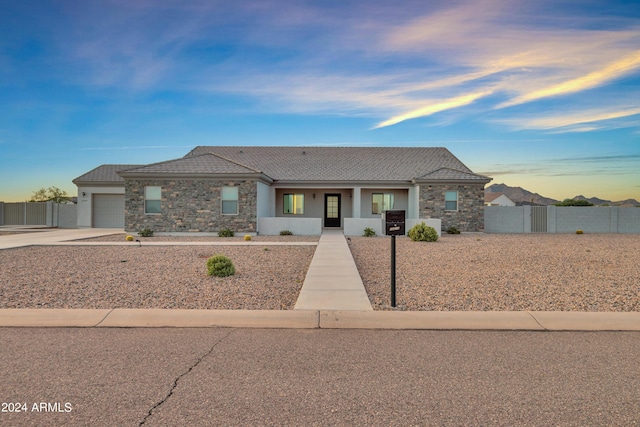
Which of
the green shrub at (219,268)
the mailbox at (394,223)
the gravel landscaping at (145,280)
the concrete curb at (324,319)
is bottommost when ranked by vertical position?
the concrete curb at (324,319)

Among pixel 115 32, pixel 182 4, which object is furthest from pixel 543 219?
pixel 115 32

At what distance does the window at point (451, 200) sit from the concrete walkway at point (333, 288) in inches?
538

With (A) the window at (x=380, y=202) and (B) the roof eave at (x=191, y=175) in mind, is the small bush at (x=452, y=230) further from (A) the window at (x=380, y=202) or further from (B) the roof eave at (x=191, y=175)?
(B) the roof eave at (x=191, y=175)

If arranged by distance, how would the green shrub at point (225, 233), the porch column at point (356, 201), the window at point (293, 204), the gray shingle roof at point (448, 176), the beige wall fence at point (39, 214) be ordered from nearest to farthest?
the green shrub at point (225, 233)
the gray shingle roof at point (448, 176)
the porch column at point (356, 201)
the window at point (293, 204)
the beige wall fence at point (39, 214)

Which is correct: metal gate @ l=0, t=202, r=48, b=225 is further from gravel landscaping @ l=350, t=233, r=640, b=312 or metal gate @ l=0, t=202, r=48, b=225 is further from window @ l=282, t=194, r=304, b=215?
gravel landscaping @ l=350, t=233, r=640, b=312

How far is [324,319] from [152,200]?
58.2 feet

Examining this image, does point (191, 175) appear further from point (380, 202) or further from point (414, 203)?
point (414, 203)

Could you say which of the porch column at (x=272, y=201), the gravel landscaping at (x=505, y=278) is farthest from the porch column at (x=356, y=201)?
the gravel landscaping at (x=505, y=278)

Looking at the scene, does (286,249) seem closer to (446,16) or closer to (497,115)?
(446,16)

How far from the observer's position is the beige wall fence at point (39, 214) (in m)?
28.3

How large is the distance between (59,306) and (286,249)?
8.92 m

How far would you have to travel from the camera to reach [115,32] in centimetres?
1714

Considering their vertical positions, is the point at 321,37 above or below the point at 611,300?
above

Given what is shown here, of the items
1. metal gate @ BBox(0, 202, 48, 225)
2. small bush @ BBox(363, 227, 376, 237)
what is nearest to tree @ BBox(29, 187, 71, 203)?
metal gate @ BBox(0, 202, 48, 225)
